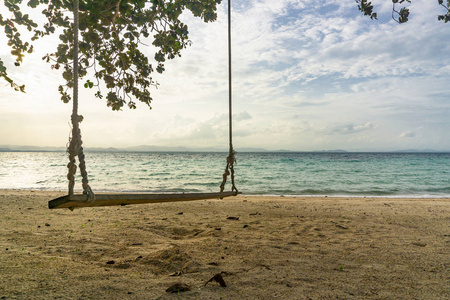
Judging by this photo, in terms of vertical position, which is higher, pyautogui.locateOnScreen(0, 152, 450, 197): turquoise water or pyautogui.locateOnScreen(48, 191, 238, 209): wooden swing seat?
pyautogui.locateOnScreen(48, 191, 238, 209): wooden swing seat

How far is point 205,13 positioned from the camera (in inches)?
161

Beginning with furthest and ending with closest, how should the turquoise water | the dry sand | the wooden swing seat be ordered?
1. the turquoise water
2. the dry sand
3. the wooden swing seat

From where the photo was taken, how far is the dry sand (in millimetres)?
2426

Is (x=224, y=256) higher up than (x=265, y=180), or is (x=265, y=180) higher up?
(x=224, y=256)

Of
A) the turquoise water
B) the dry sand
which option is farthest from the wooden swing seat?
the turquoise water

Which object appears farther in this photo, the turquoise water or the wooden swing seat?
the turquoise water

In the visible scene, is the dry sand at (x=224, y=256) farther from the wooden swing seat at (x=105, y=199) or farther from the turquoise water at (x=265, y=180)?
the turquoise water at (x=265, y=180)

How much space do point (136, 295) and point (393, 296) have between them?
212 cm

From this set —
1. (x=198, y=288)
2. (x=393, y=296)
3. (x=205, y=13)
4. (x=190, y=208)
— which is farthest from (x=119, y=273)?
(x=190, y=208)

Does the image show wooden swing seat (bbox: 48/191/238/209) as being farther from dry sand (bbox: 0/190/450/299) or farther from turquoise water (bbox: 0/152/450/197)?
turquoise water (bbox: 0/152/450/197)

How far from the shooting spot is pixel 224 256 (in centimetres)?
336

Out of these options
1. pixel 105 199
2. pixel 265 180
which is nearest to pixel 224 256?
pixel 105 199

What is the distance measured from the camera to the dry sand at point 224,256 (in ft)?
7.96

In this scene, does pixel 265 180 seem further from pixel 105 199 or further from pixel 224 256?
pixel 105 199
